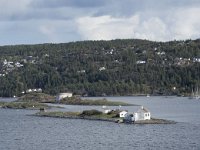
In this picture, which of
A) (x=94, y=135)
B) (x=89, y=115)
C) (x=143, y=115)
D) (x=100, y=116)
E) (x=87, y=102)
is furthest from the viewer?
(x=87, y=102)

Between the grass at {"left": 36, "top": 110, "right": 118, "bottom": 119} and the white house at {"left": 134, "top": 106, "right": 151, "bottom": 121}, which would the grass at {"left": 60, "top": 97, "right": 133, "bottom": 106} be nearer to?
the grass at {"left": 36, "top": 110, "right": 118, "bottom": 119}

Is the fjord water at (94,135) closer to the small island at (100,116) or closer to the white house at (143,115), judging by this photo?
the small island at (100,116)

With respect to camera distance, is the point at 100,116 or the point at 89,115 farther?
the point at 89,115

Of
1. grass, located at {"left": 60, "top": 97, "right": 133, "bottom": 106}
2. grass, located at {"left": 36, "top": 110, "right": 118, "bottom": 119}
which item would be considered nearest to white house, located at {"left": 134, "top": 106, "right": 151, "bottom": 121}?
grass, located at {"left": 36, "top": 110, "right": 118, "bottom": 119}

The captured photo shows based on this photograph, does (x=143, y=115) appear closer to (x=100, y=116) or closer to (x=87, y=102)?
(x=100, y=116)

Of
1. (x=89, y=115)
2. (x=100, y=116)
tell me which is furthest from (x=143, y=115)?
(x=89, y=115)

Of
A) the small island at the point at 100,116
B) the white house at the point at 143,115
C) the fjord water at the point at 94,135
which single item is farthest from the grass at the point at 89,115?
the white house at the point at 143,115

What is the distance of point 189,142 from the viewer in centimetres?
7319

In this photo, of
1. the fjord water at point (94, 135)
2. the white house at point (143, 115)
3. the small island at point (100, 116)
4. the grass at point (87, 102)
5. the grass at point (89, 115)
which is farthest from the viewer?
the grass at point (87, 102)

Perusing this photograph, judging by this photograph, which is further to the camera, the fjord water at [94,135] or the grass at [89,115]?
the grass at [89,115]

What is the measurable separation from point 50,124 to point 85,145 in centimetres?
3129

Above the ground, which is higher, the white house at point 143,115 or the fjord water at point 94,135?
the white house at point 143,115

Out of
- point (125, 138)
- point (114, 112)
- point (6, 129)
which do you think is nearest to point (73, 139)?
point (125, 138)

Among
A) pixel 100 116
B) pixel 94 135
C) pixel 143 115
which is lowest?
pixel 94 135
